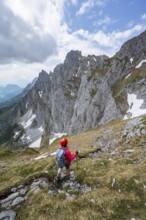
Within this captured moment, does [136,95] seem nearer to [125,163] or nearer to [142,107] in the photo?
[142,107]

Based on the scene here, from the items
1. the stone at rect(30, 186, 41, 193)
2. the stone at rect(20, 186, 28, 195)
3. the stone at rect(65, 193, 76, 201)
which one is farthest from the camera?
the stone at rect(20, 186, 28, 195)

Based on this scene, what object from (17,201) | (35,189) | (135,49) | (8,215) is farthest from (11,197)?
(135,49)

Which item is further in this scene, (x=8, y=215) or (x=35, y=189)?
(x=35, y=189)

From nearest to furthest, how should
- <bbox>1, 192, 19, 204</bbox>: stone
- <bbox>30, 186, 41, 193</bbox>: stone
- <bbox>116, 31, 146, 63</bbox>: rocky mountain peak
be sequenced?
1. <bbox>1, 192, 19, 204</bbox>: stone
2. <bbox>30, 186, 41, 193</bbox>: stone
3. <bbox>116, 31, 146, 63</bbox>: rocky mountain peak

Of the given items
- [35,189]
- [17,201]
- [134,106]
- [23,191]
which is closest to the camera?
[17,201]

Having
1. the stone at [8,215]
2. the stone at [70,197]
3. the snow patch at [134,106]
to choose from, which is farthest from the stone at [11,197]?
the snow patch at [134,106]

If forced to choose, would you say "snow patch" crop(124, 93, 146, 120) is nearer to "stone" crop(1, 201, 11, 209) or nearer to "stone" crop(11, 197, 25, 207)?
"stone" crop(11, 197, 25, 207)

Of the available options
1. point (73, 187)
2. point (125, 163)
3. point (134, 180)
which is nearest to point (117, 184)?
point (134, 180)

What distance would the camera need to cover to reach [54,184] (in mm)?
15320

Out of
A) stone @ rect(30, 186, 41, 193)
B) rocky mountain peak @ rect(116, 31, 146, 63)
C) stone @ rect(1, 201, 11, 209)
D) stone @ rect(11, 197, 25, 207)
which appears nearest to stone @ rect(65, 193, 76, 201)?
stone @ rect(30, 186, 41, 193)

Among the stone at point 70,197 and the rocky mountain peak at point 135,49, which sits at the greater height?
the rocky mountain peak at point 135,49

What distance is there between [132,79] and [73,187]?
133 metres

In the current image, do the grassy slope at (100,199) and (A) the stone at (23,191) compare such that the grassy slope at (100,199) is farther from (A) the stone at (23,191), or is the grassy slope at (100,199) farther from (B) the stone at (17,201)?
(A) the stone at (23,191)

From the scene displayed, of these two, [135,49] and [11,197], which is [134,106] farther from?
[11,197]
